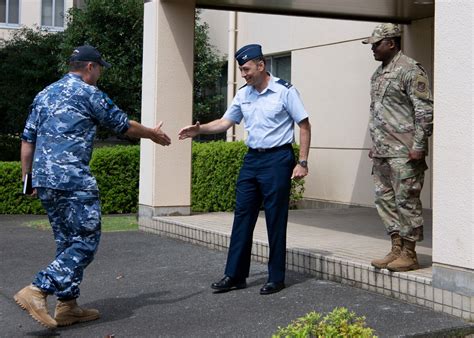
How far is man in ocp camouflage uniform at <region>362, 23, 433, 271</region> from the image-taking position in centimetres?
555

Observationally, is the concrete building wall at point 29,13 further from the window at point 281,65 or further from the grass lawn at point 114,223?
the grass lawn at point 114,223

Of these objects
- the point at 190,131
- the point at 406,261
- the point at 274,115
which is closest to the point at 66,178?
the point at 190,131

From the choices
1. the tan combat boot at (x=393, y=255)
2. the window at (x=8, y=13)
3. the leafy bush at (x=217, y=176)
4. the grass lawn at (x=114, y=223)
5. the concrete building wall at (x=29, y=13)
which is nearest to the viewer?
the tan combat boot at (x=393, y=255)

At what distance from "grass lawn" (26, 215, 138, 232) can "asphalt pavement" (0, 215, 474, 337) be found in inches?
88.4

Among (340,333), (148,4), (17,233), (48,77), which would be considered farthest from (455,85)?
(48,77)

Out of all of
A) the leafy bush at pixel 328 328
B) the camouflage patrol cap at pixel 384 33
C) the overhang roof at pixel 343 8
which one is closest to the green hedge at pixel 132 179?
the overhang roof at pixel 343 8

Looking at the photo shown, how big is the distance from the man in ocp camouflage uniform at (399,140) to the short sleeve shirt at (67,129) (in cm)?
200

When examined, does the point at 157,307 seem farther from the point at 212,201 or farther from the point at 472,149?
the point at 212,201

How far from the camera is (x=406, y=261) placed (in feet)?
18.8

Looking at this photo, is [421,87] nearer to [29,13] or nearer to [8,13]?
[29,13]

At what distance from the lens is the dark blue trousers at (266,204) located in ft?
19.4

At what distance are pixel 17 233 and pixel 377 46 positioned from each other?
20.4 feet

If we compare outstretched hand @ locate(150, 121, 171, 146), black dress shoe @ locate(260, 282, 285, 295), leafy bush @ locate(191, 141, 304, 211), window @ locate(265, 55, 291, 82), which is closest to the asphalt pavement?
black dress shoe @ locate(260, 282, 285, 295)

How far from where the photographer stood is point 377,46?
5812 millimetres
